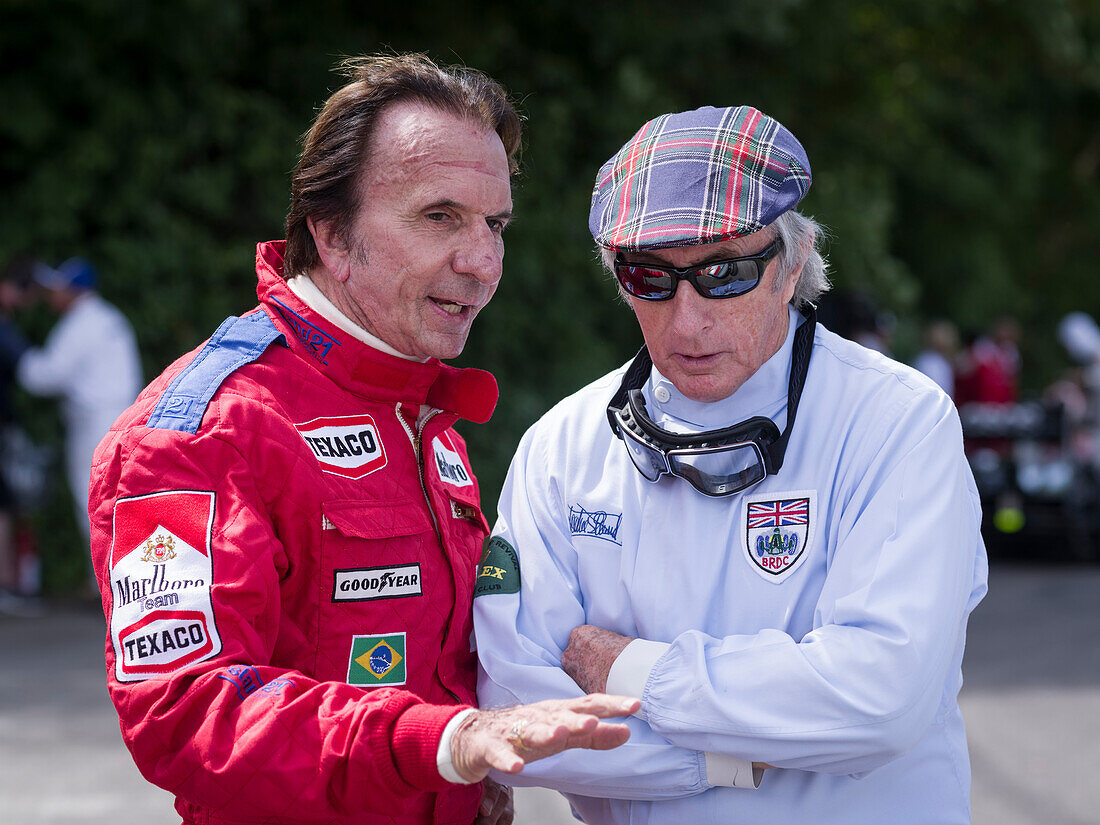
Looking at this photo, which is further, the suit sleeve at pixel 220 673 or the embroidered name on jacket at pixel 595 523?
the embroidered name on jacket at pixel 595 523

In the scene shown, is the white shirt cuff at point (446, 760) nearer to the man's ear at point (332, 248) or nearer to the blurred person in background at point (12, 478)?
the man's ear at point (332, 248)

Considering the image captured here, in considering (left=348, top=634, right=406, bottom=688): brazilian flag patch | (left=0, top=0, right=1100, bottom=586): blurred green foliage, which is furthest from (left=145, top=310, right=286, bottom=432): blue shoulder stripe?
(left=0, top=0, right=1100, bottom=586): blurred green foliage

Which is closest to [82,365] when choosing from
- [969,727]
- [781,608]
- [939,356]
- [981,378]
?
[969,727]

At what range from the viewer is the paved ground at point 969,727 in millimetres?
4980

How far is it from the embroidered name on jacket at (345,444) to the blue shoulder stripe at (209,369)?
0.17m

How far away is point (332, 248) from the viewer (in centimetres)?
238

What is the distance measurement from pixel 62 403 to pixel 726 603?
7822mm

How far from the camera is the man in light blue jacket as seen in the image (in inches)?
79.7

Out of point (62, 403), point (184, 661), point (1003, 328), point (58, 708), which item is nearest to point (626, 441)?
point (184, 661)

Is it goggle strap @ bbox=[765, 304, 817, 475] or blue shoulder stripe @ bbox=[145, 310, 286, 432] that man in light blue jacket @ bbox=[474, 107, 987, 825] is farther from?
blue shoulder stripe @ bbox=[145, 310, 286, 432]

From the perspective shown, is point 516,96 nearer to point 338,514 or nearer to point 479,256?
point 479,256

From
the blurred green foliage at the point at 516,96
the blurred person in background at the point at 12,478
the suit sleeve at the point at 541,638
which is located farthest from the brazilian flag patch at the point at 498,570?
the blurred person in background at the point at 12,478

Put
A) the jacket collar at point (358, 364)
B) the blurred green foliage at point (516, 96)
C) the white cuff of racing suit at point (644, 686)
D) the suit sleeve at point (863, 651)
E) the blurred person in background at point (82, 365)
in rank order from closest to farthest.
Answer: the suit sleeve at point (863, 651) → the white cuff of racing suit at point (644, 686) → the jacket collar at point (358, 364) → the blurred person in background at point (82, 365) → the blurred green foliage at point (516, 96)

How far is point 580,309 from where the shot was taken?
11602mm
